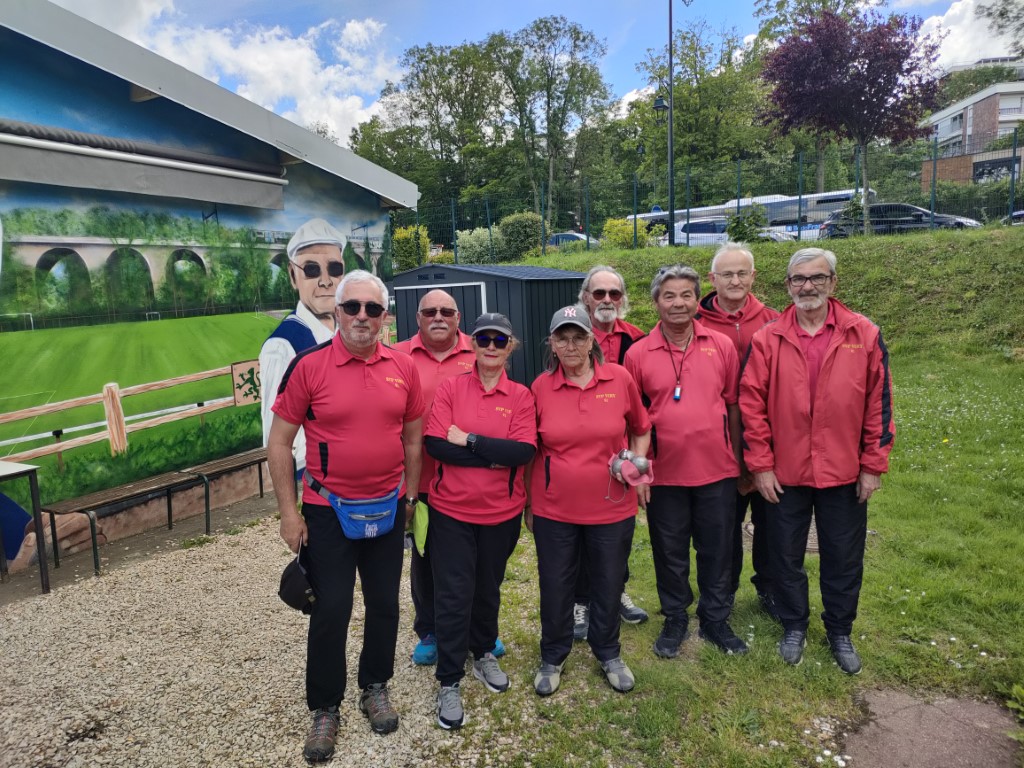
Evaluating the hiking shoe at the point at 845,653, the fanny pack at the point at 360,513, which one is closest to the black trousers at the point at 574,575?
the fanny pack at the point at 360,513

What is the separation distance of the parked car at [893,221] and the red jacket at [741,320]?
13570mm

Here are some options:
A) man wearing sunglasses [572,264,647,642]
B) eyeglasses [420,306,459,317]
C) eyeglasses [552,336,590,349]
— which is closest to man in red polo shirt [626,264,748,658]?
man wearing sunglasses [572,264,647,642]

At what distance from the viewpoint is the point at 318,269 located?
24.5 ft

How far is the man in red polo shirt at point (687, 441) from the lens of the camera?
3.30 meters

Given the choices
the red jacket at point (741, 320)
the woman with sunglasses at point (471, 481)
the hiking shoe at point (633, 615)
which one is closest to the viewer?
the woman with sunglasses at point (471, 481)

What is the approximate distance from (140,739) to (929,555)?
5.05 m

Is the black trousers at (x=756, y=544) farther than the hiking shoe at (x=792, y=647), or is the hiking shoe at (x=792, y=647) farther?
the black trousers at (x=756, y=544)

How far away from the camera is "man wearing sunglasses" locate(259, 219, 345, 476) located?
710 cm

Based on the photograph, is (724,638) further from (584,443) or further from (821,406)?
(584,443)

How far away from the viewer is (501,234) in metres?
19.1

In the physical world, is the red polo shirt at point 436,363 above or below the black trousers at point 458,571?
above

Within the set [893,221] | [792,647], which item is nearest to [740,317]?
[792,647]

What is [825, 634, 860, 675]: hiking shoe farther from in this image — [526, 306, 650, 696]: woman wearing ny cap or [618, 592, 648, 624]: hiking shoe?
[526, 306, 650, 696]: woman wearing ny cap

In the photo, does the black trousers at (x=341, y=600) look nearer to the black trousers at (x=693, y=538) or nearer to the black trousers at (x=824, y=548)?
the black trousers at (x=693, y=538)
